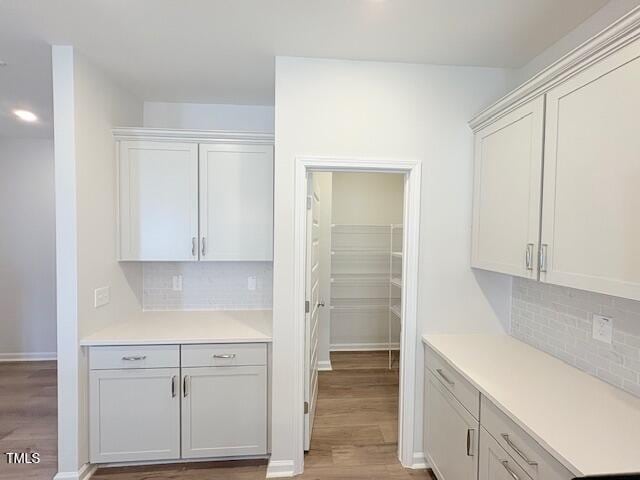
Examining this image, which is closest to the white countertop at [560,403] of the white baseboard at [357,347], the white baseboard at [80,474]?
the white baseboard at [80,474]

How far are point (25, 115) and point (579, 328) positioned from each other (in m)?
4.70

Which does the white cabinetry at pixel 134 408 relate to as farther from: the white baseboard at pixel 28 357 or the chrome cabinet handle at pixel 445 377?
the white baseboard at pixel 28 357

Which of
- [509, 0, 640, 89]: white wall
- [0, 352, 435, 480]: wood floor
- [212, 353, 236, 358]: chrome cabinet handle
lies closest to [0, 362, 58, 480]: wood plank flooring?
[0, 352, 435, 480]: wood floor

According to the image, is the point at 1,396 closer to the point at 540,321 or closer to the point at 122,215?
the point at 122,215

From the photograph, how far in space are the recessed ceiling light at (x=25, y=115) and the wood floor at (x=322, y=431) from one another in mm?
2624

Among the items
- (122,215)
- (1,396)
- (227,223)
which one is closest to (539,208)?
(227,223)

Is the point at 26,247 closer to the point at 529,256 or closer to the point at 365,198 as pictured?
the point at 365,198

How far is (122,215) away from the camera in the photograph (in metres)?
2.47

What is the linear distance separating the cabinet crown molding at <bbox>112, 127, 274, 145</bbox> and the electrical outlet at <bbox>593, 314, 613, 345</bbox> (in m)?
2.26

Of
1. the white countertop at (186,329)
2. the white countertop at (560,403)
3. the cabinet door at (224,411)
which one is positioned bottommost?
the cabinet door at (224,411)

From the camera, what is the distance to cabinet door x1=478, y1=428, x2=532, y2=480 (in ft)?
4.20

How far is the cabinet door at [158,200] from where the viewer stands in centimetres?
247

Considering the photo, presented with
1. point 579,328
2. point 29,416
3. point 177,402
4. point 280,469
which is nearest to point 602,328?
point 579,328

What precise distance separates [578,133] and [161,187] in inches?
100
